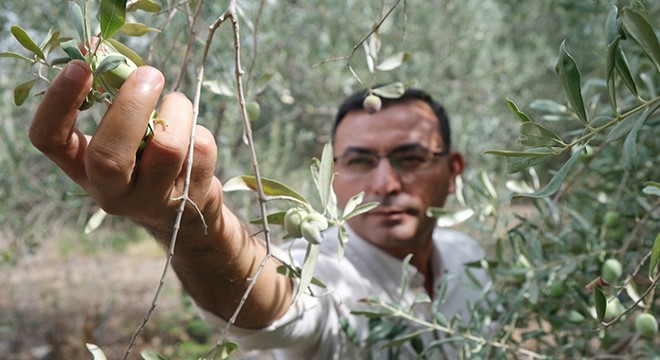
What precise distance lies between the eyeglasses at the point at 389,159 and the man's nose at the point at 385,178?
0.04ft

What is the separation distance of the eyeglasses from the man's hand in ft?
2.66

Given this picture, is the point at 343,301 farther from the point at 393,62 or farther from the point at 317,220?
the point at 317,220

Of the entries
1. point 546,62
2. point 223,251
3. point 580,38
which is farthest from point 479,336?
point 546,62

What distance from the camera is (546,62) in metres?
3.93

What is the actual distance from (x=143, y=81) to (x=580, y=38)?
2842mm

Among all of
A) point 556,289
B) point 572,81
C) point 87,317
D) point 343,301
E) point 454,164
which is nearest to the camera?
point 572,81

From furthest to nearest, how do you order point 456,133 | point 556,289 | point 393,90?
1. point 456,133
2. point 556,289
3. point 393,90

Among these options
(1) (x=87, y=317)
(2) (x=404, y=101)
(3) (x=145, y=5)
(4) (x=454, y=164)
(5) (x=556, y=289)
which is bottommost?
(1) (x=87, y=317)

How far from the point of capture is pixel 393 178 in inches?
63.0

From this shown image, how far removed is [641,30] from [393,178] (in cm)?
103

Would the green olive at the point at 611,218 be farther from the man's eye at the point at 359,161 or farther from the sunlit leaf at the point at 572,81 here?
the sunlit leaf at the point at 572,81

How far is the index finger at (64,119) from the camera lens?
58 cm

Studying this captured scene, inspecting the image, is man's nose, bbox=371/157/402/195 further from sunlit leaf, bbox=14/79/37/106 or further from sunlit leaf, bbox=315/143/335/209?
sunlit leaf, bbox=14/79/37/106

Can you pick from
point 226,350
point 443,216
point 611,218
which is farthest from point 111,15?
Result: point 611,218
